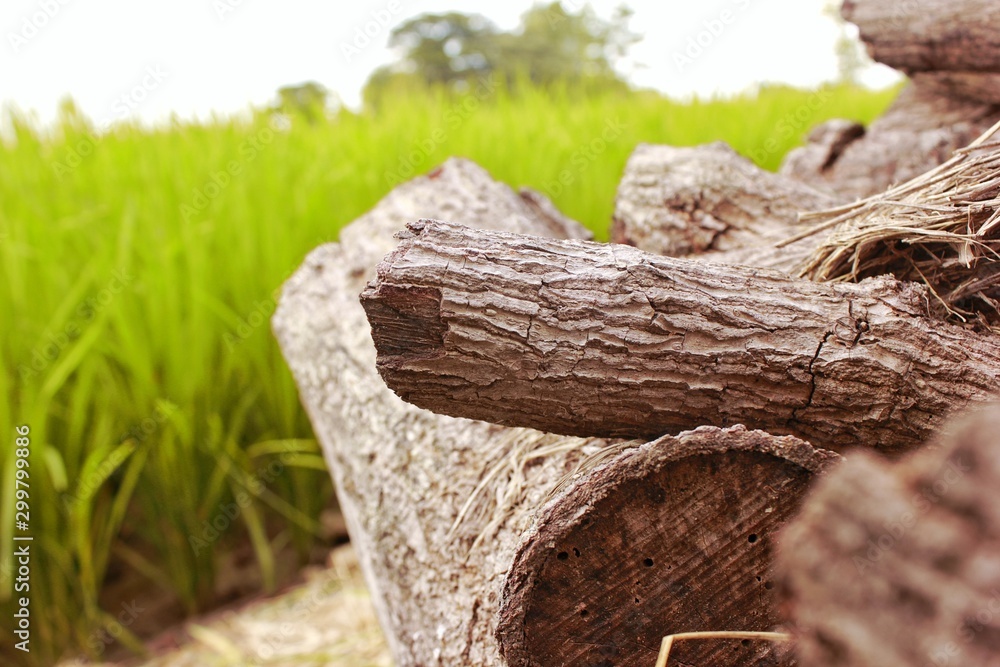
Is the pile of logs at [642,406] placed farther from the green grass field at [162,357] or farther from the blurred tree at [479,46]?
the blurred tree at [479,46]

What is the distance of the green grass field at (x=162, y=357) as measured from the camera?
2467 millimetres

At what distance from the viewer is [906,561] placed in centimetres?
49

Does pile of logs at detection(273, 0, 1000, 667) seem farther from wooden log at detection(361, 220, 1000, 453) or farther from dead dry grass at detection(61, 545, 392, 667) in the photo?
dead dry grass at detection(61, 545, 392, 667)

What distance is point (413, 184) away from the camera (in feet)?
7.23

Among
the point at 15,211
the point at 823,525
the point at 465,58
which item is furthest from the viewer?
the point at 465,58

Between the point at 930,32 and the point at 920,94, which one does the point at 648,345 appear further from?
the point at 920,94

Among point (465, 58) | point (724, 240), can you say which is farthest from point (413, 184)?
point (465, 58)

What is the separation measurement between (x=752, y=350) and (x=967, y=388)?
1.01 ft

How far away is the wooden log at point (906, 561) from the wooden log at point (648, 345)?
468mm

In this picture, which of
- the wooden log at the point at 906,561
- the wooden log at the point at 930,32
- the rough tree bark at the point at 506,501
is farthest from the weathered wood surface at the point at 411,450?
the wooden log at the point at 930,32

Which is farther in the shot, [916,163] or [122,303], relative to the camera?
[122,303]

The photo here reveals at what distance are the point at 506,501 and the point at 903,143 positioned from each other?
1817 mm

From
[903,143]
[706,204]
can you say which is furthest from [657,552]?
[903,143]

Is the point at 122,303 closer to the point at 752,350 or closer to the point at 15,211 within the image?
the point at 15,211
